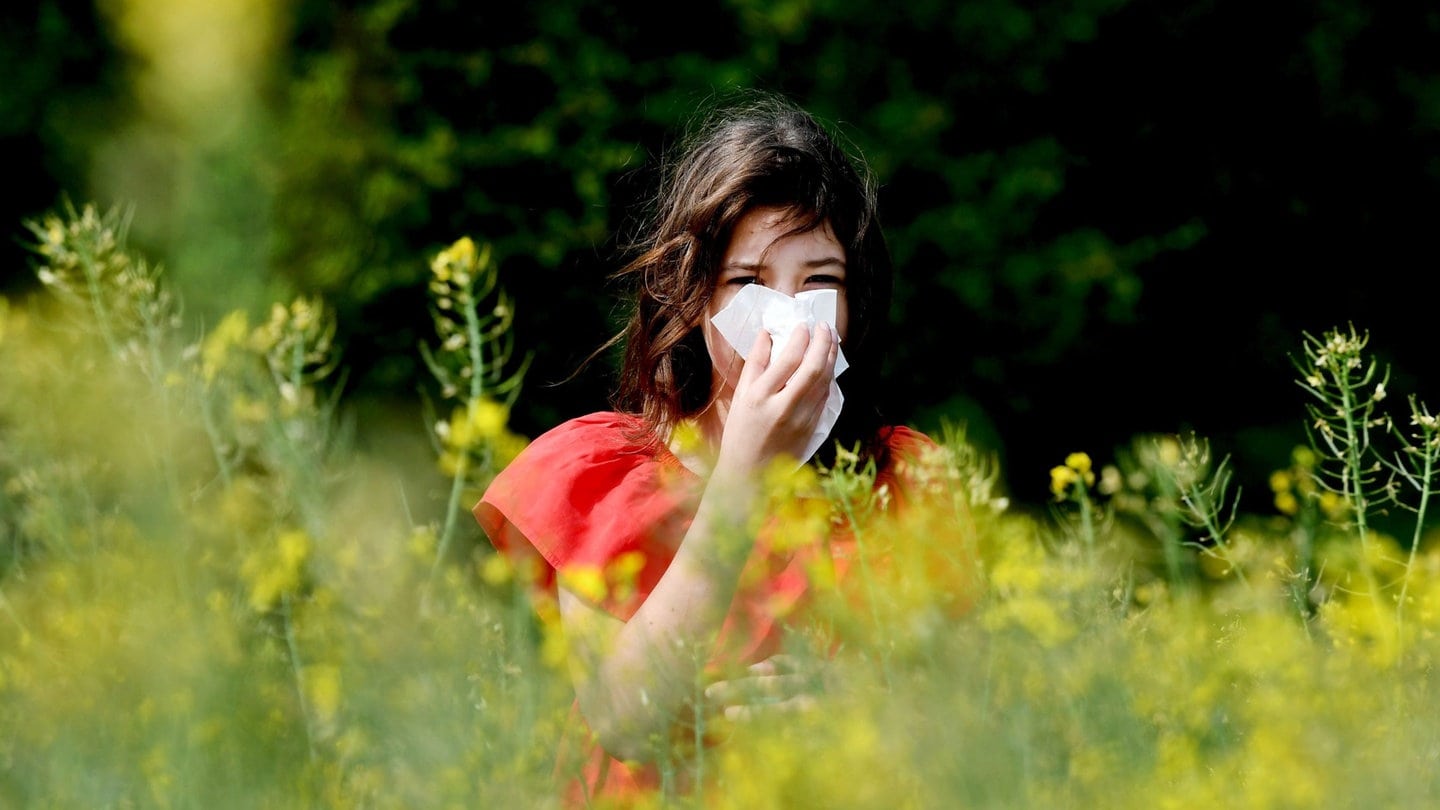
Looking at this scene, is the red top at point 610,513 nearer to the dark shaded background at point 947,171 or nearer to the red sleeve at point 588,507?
the red sleeve at point 588,507

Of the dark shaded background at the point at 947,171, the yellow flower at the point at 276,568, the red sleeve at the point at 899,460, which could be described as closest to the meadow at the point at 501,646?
the yellow flower at the point at 276,568

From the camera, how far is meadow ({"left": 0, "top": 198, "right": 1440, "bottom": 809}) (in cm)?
131

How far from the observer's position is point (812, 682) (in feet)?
4.90

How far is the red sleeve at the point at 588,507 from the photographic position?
210 centimetres

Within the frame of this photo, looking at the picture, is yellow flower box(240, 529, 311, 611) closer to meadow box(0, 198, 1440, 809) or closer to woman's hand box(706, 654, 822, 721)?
meadow box(0, 198, 1440, 809)

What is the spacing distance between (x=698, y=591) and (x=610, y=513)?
19.3 inches

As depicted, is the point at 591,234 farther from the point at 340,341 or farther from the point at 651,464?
the point at 651,464

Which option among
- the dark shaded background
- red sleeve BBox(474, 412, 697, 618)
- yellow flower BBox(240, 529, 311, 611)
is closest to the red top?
red sleeve BBox(474, 412, 697, 618)

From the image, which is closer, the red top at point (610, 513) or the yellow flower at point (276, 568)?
the yellow flower at point (276, 568)

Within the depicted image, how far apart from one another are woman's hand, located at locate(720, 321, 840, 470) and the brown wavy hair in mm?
334

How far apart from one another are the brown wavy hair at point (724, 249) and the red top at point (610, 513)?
0.13 metres

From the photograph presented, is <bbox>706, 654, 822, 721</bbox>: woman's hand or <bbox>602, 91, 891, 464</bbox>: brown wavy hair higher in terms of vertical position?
<bbox>602, 91, 891, 464</bbox>: brown wavy hair

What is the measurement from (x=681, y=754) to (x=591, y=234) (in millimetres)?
3234

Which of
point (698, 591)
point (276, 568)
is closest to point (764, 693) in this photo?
point (698, 591)
